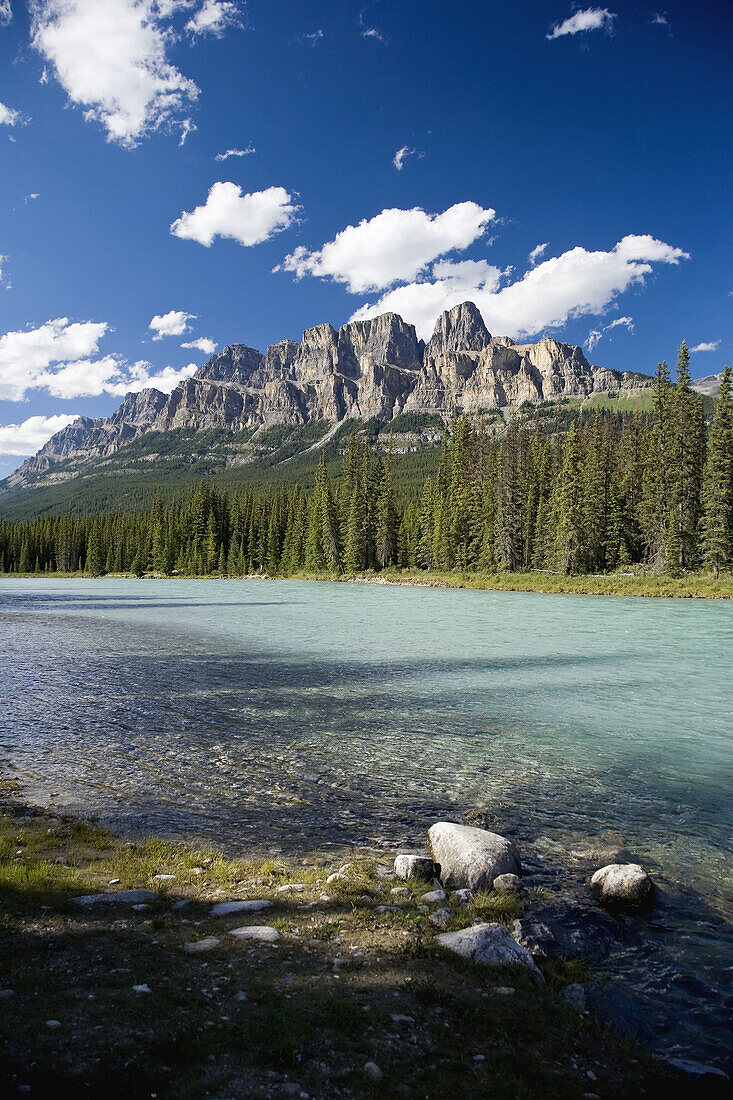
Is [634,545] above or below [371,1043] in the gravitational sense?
above

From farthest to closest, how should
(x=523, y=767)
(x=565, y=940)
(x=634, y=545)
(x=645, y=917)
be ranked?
(x=634, y=545) < (x=523, y=767) < (x=645, y=917) < (x=565, y=940)

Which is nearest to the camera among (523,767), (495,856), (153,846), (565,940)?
(565,940)

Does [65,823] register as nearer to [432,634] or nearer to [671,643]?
[432,634]

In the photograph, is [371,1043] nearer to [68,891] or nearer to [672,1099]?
[672,1099]

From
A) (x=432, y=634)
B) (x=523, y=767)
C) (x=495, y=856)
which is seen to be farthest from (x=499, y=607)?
(x=495, y=856)

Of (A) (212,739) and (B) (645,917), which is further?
(A) (212,739)

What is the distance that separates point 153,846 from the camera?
288 inches

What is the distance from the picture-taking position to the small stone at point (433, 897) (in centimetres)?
602

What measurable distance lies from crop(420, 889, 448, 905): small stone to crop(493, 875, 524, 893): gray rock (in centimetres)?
64

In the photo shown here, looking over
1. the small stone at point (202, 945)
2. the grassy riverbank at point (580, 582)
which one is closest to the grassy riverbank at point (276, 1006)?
the small stone at point (202, 945)

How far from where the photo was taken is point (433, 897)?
609 cm

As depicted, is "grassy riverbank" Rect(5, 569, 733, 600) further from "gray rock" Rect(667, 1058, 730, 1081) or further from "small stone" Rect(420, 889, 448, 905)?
"gray rock" Rect(667, 1058, 730, 1081)

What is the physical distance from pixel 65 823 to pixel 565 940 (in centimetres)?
659

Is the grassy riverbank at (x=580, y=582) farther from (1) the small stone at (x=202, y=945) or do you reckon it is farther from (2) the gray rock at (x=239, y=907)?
(1) the small stone at (x=202, y=945)
